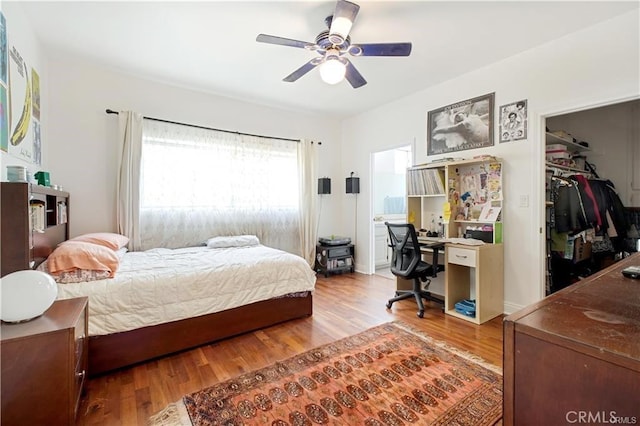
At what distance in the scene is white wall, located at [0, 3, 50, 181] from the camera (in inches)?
76.8

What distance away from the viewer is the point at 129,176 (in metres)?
3.21

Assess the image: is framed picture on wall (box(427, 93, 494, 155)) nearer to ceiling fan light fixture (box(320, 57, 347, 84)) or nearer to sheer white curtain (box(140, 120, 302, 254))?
ceiling fan light fixture (box(320, 57, 347, 84))

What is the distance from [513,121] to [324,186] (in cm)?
273

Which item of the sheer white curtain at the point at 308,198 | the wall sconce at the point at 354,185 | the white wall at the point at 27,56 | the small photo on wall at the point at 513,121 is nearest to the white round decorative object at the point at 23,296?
the white wall at the point at 27,56

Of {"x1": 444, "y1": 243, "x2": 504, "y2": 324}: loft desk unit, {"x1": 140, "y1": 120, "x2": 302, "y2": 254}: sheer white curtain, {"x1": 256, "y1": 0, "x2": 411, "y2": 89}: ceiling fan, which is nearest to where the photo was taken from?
{"x1": 256, "y1": 0, "x2": 411, "y2": 89}: ceiling fan

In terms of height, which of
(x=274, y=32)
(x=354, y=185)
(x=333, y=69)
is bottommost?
(x=354, y=185)

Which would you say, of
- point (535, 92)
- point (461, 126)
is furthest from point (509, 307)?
point (535, 92)

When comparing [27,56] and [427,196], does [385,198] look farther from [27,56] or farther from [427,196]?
[27,56]

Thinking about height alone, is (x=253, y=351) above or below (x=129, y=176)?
below

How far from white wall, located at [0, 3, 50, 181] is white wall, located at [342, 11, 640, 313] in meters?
4.00

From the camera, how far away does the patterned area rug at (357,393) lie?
150 cm

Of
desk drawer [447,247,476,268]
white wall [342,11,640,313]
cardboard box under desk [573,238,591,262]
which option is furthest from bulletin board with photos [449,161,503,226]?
cardboard box under desk [573,238,591,262]

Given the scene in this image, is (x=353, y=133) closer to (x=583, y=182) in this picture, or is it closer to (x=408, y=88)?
(x=408, y=88)

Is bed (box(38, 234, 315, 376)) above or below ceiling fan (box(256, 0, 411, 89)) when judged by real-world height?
below
